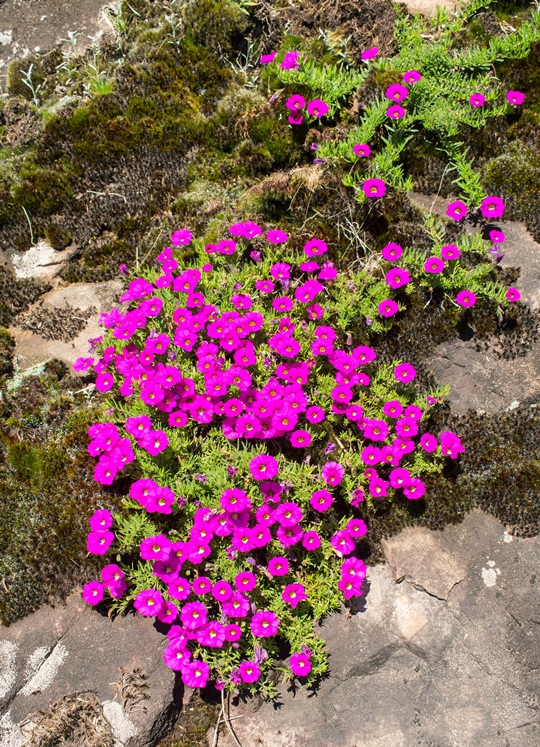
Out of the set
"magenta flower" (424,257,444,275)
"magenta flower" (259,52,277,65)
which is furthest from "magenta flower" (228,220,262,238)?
"magenta flower" (259,52,277,65)

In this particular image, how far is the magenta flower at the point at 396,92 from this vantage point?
5.52m

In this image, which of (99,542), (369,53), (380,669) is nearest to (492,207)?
(369,53)

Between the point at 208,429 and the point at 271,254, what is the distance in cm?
178

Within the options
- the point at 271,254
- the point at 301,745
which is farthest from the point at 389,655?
the point at 271,254

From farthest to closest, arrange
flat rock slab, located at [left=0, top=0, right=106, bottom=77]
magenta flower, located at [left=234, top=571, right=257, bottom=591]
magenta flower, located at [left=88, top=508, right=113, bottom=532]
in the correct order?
flat rock slab, located at [left=0, top=0, right=106, bottom=77]
magenta flower, located at [left=88, top=508, right=113, bottom=532]
magenta flower, located at [left=234, top=571, right=257, bottom=591]

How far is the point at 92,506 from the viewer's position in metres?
4.90

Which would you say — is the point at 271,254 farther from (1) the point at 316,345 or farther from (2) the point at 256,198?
(1) the point at 316,345

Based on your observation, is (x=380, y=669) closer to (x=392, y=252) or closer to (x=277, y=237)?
(x=392, y=252)

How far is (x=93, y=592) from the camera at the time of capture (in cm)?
442

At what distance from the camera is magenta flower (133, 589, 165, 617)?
4293 millimetres

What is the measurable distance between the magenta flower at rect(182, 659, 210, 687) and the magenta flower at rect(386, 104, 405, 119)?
502cm

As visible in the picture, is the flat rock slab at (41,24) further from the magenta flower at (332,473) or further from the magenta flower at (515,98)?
the magenta flower at (332,473)

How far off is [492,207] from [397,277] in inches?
46.0

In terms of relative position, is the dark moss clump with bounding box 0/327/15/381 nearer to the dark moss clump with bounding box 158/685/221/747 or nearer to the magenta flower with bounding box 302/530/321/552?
the magenta flower with bounding box 302/530/321/552
